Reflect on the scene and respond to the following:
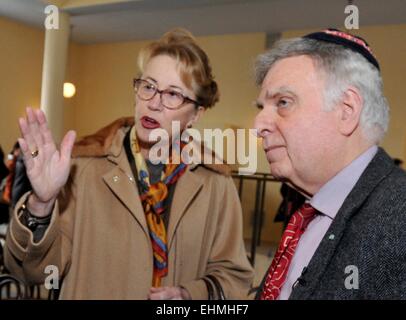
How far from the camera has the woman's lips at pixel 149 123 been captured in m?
1.35

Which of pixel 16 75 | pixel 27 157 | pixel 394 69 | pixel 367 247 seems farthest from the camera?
pixel 16 75

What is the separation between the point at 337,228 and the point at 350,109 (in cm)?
25

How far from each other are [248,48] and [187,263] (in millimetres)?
6053

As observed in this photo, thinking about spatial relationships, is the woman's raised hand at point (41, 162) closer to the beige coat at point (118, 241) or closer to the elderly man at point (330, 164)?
the beige coat at point (118, 241)

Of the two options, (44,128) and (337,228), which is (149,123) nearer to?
(44,128)

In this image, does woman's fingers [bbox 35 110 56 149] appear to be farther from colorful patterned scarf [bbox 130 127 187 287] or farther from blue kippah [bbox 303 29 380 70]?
blue kippah [bbox 303 29 380 70]

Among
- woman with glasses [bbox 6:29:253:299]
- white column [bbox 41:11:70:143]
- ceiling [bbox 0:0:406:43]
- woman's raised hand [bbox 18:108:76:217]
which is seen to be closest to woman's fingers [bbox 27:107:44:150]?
woman's raised hand [bbox 18:108:76:217]

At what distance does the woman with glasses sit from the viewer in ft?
4.23

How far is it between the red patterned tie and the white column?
4.56m

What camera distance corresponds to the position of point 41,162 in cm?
110

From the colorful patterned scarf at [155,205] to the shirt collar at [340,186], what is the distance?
1.95 ft

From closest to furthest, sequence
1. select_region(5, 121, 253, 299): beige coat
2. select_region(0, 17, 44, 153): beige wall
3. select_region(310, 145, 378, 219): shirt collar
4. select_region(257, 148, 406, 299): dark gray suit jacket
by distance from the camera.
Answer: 1. select_region(257, 148, 406, 299): dark gray suit jacket
2. select_region(310, 145, 378, 219): shirt collar
3. select_region(5, 121, 253, 299): beige coat
4. select_region(0, 17, 44, 153): beige wall

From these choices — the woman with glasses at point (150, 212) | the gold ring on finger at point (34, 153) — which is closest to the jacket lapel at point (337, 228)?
the woman with glasses at point (150, 212)

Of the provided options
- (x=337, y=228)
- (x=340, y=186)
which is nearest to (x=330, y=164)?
(x=340, y=186)
